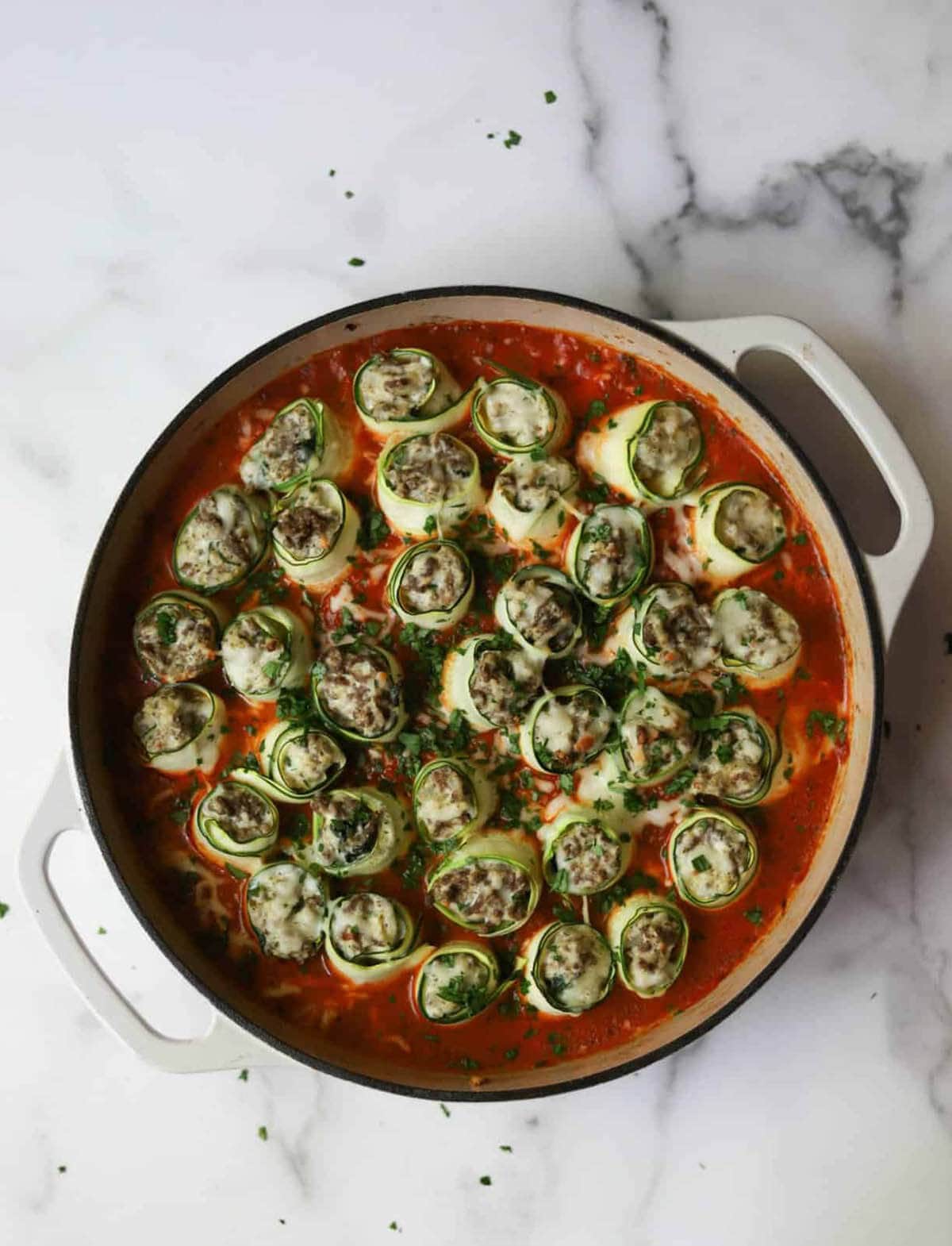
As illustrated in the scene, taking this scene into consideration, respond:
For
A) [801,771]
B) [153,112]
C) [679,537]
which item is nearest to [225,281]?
[153,112]

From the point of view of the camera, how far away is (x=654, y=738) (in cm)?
348

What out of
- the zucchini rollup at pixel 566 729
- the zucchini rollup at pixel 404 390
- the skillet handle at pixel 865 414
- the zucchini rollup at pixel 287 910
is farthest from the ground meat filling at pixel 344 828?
the skillet handle at pixel 865 414

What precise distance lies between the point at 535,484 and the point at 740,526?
0.62 m

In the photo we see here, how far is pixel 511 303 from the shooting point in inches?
138

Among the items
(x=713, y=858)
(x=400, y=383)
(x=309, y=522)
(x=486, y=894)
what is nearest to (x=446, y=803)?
(x=486, y=894)

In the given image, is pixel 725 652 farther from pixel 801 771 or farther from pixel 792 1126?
pixel 792 1126

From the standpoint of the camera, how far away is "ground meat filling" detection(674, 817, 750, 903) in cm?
348

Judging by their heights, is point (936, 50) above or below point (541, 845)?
above

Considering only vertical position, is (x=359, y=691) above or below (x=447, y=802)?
above

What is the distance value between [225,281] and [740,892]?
2.56 m

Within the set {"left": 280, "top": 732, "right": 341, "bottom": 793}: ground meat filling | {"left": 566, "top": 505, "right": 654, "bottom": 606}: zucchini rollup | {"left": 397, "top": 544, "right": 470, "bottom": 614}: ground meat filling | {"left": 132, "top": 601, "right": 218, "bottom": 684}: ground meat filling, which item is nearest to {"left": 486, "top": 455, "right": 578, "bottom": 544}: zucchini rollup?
{"left": 566, "top": 505, "right": 654, "bottom": 606}: zucchini rollup

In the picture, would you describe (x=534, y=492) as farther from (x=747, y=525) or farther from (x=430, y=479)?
(x=747, y=525)

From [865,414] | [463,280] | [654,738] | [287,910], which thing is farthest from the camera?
[463,280]

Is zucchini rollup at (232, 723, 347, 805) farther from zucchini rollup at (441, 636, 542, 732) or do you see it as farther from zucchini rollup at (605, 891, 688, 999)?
zucchini rollup at (605, 891, 688, 999)
